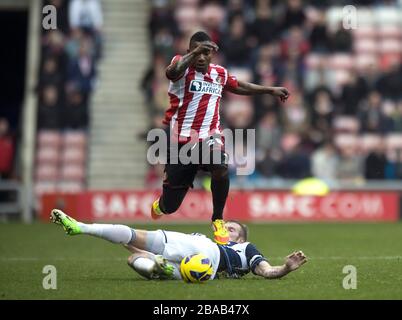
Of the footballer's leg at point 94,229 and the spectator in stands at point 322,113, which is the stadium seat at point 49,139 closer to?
the spectator in stands at point 322,113

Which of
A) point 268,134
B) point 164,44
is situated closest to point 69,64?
point 164,44

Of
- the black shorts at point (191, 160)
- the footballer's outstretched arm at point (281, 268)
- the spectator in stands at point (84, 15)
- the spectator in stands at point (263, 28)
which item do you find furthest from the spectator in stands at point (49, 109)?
the footballer's outstretched arm at point (281, 268)

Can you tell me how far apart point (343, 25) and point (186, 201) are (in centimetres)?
648

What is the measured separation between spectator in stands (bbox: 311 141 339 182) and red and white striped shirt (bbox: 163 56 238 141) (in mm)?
10836

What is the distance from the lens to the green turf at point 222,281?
9.16 m

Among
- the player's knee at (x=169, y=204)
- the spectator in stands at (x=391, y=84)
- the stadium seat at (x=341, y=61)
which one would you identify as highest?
the stadium seat at (x=341, y=61)

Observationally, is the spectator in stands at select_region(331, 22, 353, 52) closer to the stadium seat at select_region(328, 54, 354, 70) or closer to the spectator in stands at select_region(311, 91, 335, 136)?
the stadium seat at select_region(328, 54, 354, 70)

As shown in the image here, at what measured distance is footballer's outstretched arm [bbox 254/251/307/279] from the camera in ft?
32.0

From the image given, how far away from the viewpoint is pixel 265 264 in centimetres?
1027

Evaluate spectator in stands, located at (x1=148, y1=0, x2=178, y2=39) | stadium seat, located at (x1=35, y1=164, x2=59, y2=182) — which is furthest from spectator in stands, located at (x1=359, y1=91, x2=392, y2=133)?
stadium seat, located at (x1=35, y1=164, x2=59, y2=182)

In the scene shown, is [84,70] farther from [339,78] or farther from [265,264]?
[265,264]

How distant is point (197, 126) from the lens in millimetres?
11453

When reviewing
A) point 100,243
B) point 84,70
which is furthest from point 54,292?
point 84,70

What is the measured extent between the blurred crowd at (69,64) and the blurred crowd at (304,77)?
1433mm
